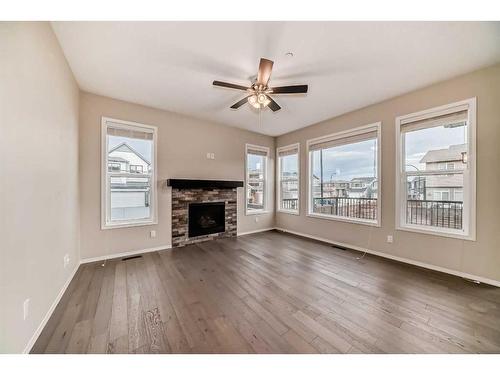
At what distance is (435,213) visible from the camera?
3.00 m

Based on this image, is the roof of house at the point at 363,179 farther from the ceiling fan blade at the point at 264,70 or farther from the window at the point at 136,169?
the window at the point at 136,169

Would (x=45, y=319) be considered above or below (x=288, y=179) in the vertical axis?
below

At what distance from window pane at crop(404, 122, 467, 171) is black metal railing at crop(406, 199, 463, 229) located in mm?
549

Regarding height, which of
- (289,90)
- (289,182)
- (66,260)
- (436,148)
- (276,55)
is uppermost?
(276,55)

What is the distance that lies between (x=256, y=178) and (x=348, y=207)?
2.44 metres

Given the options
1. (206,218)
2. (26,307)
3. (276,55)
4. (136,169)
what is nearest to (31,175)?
(26,307)

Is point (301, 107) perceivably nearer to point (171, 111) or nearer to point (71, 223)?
point (171, 111)

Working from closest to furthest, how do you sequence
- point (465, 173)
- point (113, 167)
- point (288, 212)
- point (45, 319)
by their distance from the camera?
point (45, 319), point (465, 173), point (113, 167), point (288, 212)

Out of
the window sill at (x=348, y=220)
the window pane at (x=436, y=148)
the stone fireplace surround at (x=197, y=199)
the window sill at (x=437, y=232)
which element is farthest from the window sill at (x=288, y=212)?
the window pane at (x=436, y=148)

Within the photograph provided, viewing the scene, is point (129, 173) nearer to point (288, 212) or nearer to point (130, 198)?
point (130, 198)

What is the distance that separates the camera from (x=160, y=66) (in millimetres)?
2467

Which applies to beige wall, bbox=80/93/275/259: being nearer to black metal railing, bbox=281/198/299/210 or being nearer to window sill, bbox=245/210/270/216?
window sill, bbox=245/210/270/216
